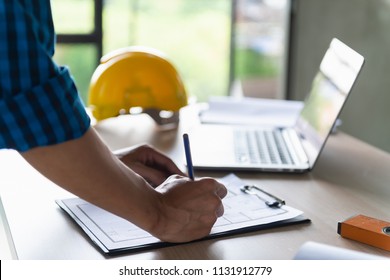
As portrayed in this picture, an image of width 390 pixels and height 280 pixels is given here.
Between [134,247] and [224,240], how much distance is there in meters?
0.14

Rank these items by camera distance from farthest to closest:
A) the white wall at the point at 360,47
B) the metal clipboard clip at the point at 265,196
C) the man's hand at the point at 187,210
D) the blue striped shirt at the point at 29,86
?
the white wall at the point at 360,47, the metal clipboard clip at the point at 265,196, the man's hand at the point at 187,210, the blue striped shirt at the point at 29,86

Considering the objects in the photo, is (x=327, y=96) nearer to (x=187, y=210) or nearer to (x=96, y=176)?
(x=187, y=210)

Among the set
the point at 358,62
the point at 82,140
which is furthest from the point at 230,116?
the point at 82,140

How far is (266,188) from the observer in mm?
1188

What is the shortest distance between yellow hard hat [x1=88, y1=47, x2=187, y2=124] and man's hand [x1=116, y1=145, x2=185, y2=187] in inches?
20.4

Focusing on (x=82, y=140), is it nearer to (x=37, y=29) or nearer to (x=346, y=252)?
(x=37, y=29)

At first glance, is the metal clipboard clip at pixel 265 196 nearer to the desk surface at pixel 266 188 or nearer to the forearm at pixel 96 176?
the desk surface at pixel 266 188

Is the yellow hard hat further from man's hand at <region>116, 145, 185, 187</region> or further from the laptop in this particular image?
man's hand at <region>116, 145, 185, 187</region>

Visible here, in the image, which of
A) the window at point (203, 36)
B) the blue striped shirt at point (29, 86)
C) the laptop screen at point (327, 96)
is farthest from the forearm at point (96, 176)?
the window at point (203, 36)

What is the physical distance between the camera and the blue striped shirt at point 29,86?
2.38 feet

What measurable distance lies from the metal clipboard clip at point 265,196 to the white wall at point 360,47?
92 cm

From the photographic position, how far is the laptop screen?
1.29 m

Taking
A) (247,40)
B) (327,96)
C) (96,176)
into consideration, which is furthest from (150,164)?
(247,40)

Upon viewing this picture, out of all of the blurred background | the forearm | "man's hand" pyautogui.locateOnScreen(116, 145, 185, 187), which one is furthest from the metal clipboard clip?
the blurred background
